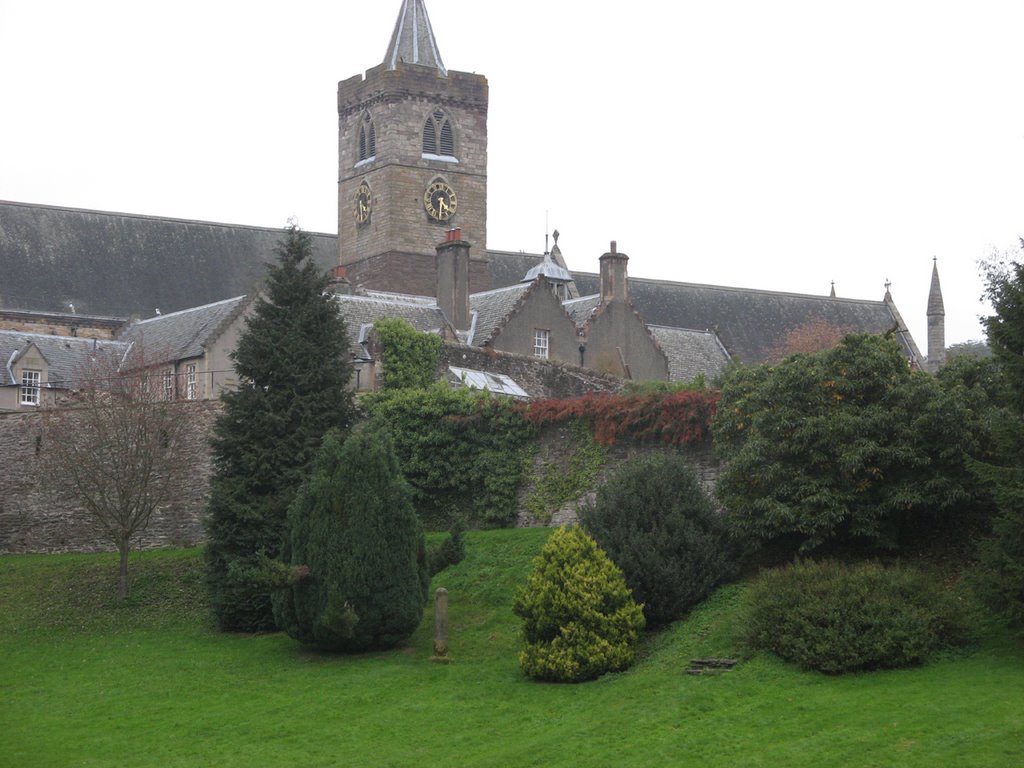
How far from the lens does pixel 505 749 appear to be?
2153 cm

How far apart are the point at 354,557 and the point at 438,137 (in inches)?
1874

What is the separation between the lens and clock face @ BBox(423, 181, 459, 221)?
73438 mm

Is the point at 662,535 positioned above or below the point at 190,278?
below

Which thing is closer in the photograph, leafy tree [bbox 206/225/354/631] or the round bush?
the round bush

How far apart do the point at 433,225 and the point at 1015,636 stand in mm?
Answer: 52675

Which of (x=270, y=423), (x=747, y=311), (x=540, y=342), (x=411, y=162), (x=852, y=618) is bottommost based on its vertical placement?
(x=852, y=618)

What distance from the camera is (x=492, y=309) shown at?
173 ft

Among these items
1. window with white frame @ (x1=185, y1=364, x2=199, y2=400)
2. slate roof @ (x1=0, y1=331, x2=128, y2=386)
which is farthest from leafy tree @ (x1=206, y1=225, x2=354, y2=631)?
slate roof @ (x1=0, y1=331, x2=128, y2=386)

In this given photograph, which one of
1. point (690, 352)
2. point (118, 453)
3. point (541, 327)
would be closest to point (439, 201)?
point (690, 352)

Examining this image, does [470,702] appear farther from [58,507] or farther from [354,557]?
[58,507]

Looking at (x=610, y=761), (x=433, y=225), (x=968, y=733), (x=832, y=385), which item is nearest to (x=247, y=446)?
(x=832, y=385)

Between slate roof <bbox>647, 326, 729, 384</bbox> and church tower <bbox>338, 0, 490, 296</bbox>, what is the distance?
1336cm

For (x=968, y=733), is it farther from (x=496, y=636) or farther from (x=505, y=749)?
(x=496, y=636)

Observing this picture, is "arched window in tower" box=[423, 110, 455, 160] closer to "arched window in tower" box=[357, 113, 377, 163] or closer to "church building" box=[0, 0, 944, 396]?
"church building" box=[0, 0, 944, 396]
